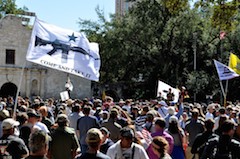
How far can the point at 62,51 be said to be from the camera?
12445 millimetres

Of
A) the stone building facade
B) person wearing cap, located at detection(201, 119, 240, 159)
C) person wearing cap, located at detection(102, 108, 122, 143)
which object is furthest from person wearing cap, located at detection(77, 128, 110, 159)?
the stone building facade

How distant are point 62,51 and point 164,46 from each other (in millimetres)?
31143

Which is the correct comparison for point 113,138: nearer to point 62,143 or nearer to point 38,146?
point 62,143

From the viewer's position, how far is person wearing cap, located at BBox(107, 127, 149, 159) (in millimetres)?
6508

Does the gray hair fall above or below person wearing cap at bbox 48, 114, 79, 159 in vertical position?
above

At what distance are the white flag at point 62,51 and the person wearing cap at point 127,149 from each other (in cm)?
529

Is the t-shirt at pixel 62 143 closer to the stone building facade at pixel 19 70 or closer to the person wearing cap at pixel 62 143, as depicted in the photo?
the person wearing cap at pixel 62 143

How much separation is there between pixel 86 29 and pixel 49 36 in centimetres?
3571

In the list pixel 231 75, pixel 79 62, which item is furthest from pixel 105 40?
pixel 79 62

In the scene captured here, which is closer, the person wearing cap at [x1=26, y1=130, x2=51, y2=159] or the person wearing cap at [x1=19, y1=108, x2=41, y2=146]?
the person wearing cap at [x1=26, y1=130, x2=51, y2=159]

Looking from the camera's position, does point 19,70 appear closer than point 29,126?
No

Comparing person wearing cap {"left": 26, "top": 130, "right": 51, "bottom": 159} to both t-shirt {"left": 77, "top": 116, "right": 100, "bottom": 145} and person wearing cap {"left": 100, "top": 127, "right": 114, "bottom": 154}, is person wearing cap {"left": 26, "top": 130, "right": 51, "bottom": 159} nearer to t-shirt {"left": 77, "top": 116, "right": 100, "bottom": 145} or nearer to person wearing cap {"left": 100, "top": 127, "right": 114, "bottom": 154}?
person wearing cap {"left": 100, "top": 127, "right": 114, "bottom": 154}

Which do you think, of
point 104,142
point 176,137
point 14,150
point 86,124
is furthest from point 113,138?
point 14,150

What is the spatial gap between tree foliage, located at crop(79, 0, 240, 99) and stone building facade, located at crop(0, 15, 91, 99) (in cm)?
583
